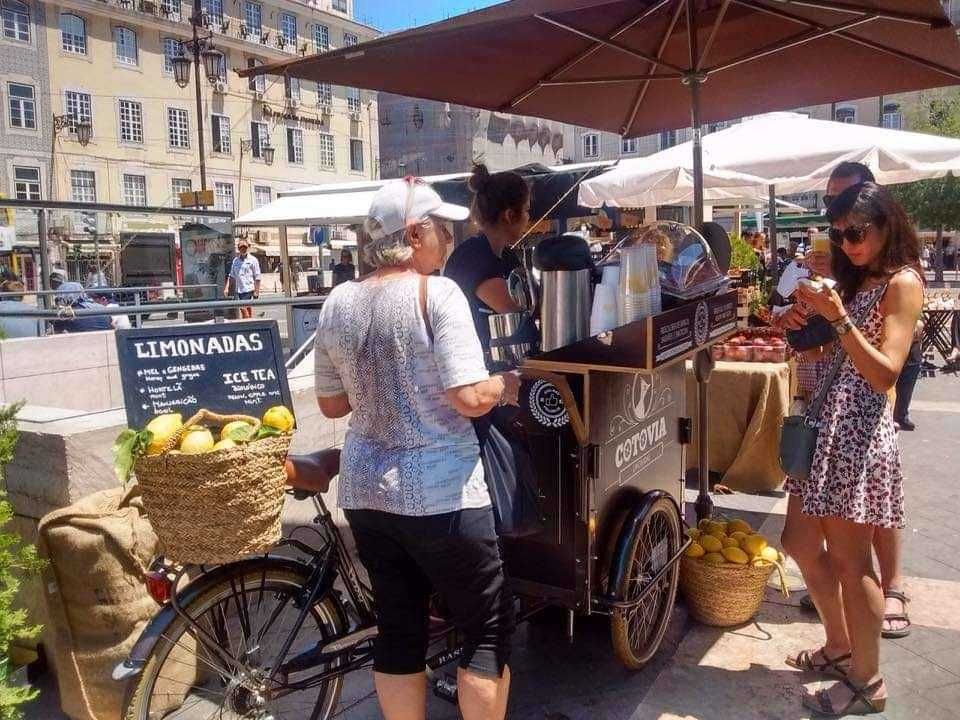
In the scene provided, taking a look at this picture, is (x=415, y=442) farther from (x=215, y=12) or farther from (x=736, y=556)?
(x=215, y=12)

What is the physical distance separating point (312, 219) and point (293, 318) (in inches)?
102

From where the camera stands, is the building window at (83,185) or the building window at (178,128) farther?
the building window at (178,128)

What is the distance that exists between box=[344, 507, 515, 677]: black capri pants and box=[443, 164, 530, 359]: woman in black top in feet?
2.70

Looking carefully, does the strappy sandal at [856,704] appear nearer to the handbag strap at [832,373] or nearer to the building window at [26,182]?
the handbag strap at [832,373]

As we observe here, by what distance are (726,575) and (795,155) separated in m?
3.84

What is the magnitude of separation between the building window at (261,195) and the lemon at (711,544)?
1620 inches

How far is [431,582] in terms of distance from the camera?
236 cm

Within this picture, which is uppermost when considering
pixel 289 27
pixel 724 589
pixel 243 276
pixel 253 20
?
pixel 289 27

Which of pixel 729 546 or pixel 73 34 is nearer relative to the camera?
pixel 729 546

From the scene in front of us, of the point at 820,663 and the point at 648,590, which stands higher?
the point at 648,590

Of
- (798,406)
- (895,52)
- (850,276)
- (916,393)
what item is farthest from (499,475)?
(916,393)

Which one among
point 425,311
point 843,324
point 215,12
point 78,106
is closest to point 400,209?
point 425,311

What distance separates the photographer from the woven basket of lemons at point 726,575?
3420 millimetres

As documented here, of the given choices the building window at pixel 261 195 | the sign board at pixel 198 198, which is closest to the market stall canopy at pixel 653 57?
the sign board at pixel 198 198
